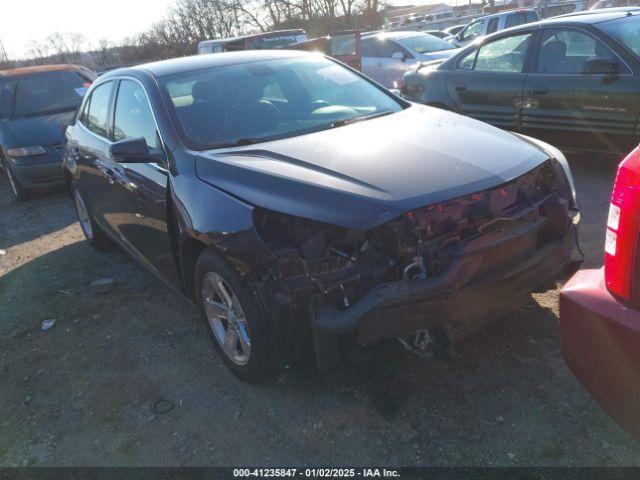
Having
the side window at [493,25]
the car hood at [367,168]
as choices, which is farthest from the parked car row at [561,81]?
the side window at [493,25]

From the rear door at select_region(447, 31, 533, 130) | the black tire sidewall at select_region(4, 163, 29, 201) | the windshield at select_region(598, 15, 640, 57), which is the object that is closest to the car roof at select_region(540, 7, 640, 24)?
the windshield at select_region(598, 15, 640, 57)

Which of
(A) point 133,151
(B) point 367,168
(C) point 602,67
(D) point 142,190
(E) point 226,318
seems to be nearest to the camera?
(B) point 367,168

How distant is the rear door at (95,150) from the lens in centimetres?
413

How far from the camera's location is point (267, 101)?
138 inches

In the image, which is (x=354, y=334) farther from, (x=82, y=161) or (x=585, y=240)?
(x=82, y=161)

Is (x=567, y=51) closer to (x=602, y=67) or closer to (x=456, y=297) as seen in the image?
(x=602, y=67)

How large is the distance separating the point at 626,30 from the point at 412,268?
4306mm

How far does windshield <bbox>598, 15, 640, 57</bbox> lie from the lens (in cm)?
492

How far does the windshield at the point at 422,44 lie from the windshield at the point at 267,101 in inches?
344

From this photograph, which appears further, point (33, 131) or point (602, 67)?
point (33, 131)

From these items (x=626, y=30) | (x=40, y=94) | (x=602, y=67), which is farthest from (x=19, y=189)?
(x=626, y=30)

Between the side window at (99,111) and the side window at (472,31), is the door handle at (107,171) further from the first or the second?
the side window at (472,31)

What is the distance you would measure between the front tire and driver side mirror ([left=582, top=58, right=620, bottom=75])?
4221 millimetres

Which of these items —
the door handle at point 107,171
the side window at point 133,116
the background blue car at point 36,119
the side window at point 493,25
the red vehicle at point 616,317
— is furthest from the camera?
the side window at point 493,25
